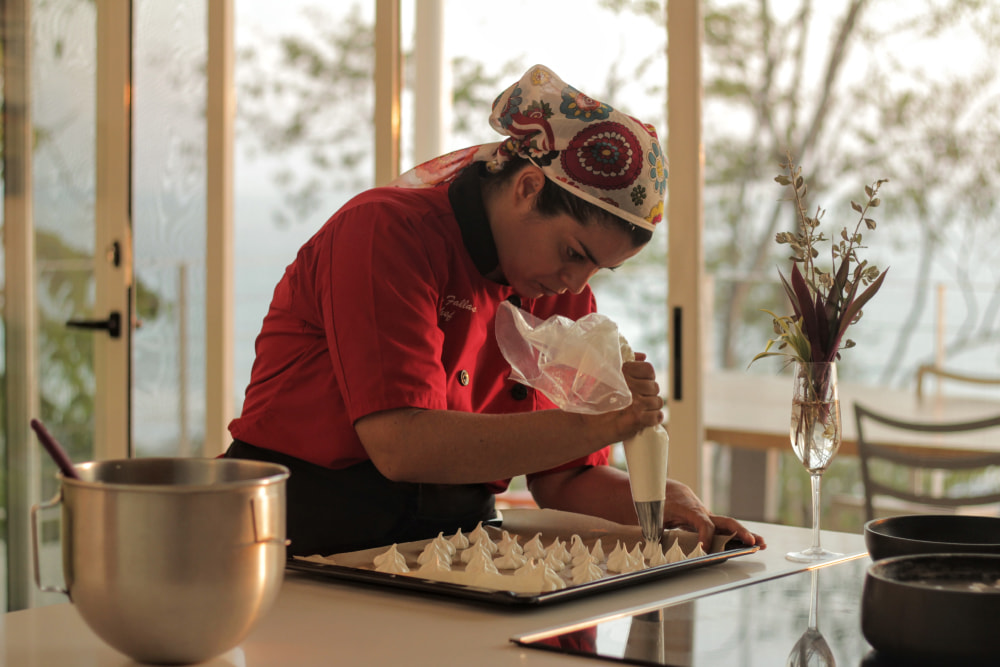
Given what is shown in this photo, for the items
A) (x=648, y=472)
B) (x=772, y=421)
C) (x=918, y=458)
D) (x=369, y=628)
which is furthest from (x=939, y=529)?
(x=772, y=421)

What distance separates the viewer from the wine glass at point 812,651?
2.70ft

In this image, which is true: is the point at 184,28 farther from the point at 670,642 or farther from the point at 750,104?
the point at 670,642

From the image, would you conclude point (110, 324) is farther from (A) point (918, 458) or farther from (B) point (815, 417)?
(B) point (815, 417)

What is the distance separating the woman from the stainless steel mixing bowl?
506 mm

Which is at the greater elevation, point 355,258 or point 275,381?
point 355,258

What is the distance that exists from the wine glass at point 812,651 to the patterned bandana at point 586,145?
2.14 ft

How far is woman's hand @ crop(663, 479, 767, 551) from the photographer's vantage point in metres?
1.32

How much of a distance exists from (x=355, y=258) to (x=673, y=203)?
1.44m

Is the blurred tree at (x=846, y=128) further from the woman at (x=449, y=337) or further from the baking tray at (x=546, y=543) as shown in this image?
the baking tray at (x=546, y=543)

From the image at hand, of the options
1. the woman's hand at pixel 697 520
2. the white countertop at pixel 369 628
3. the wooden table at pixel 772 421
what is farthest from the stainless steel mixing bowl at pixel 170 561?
the wooden table at pixel 772 421

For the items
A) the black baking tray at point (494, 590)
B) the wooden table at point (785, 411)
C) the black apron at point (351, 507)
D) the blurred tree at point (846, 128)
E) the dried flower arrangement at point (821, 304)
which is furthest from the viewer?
the blurred tree at point (846, 128)

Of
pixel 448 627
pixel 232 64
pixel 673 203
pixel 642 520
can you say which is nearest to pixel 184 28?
pixel 232 64

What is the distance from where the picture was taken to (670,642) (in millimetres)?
875

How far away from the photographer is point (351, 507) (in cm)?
137
